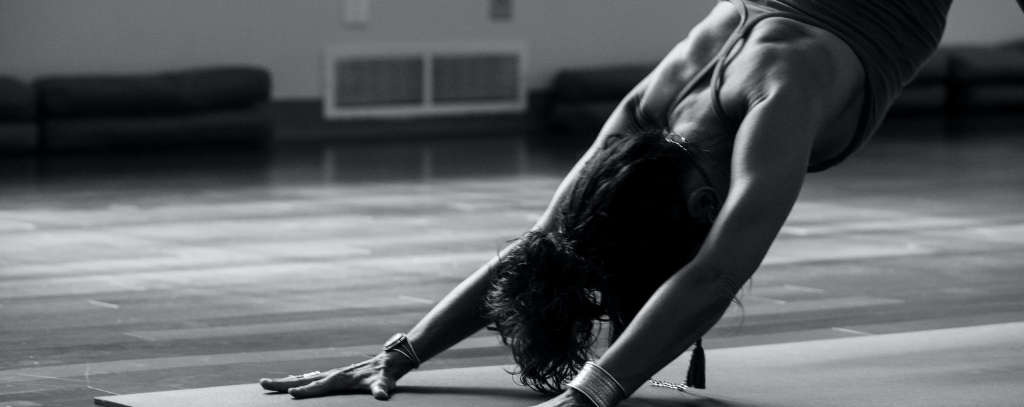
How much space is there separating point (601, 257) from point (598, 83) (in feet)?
22.1

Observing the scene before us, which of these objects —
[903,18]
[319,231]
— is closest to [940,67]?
[319,231]

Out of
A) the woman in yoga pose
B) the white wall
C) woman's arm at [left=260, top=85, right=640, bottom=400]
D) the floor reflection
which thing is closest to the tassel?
the woman in yoga pose

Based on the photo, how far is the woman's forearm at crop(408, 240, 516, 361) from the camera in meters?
2.38

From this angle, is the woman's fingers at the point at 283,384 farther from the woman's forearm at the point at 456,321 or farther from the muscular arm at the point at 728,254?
the muscular arm at the point at 728,254

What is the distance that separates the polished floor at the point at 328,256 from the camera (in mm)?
2898

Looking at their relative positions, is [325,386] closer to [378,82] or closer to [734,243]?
[734,243]

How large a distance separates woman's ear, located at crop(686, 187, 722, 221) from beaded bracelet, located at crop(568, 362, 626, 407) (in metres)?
0.30

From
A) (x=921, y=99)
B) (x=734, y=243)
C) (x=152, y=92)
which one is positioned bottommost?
(x=921, y=99)

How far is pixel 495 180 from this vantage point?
248 inches

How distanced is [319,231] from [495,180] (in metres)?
1.69

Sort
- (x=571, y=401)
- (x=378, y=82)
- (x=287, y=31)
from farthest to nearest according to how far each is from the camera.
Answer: (x=378, y=82) < (x=287, y=31) < (x=571, y=401)

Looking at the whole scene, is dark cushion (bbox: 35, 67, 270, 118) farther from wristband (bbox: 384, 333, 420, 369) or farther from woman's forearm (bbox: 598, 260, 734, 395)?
woman's forearm (bbox: 598, 260, 734, 395)

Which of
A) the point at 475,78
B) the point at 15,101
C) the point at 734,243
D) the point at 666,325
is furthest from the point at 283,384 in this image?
the point at 475,78

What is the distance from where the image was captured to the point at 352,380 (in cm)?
235
